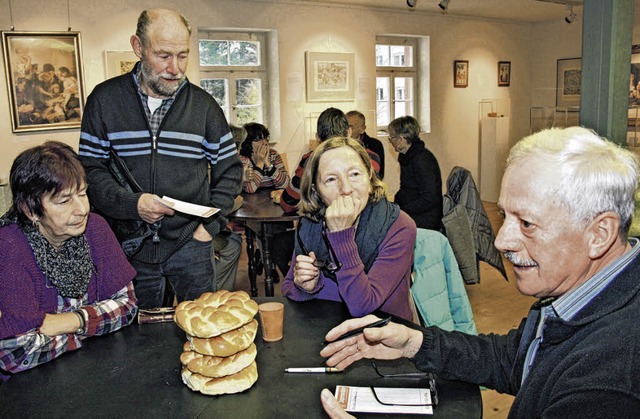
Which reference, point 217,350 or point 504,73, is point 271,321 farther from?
point 504,73

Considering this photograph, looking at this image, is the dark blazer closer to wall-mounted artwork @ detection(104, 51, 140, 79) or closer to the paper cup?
the paper cup

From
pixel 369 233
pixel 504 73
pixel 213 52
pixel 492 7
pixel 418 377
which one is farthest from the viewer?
pixel 504 73

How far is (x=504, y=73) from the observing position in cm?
1068

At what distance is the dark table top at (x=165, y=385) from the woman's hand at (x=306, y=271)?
23cm

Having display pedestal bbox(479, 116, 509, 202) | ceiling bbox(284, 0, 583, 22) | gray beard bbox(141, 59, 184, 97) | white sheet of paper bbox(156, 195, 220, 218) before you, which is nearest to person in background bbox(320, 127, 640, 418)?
white sheet of paper bbox(156, 195, 220, 218)

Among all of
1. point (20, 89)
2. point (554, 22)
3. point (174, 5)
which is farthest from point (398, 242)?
point (554, 22)

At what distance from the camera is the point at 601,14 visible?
7.22ft

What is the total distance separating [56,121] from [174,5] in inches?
73.2

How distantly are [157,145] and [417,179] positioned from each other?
8.62 ft

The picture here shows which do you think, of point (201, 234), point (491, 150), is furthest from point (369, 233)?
point (491, 150)

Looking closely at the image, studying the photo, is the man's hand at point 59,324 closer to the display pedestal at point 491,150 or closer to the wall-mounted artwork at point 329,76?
the wall-mounted artwork at point 329,76

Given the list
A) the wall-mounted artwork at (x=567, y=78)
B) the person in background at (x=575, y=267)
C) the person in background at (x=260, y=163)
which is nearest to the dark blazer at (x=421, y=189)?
the person in background at (x=260, y=163)

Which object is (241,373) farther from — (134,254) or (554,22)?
(554,22)

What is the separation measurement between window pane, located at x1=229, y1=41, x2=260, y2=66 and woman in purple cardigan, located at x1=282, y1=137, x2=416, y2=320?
549 cm
